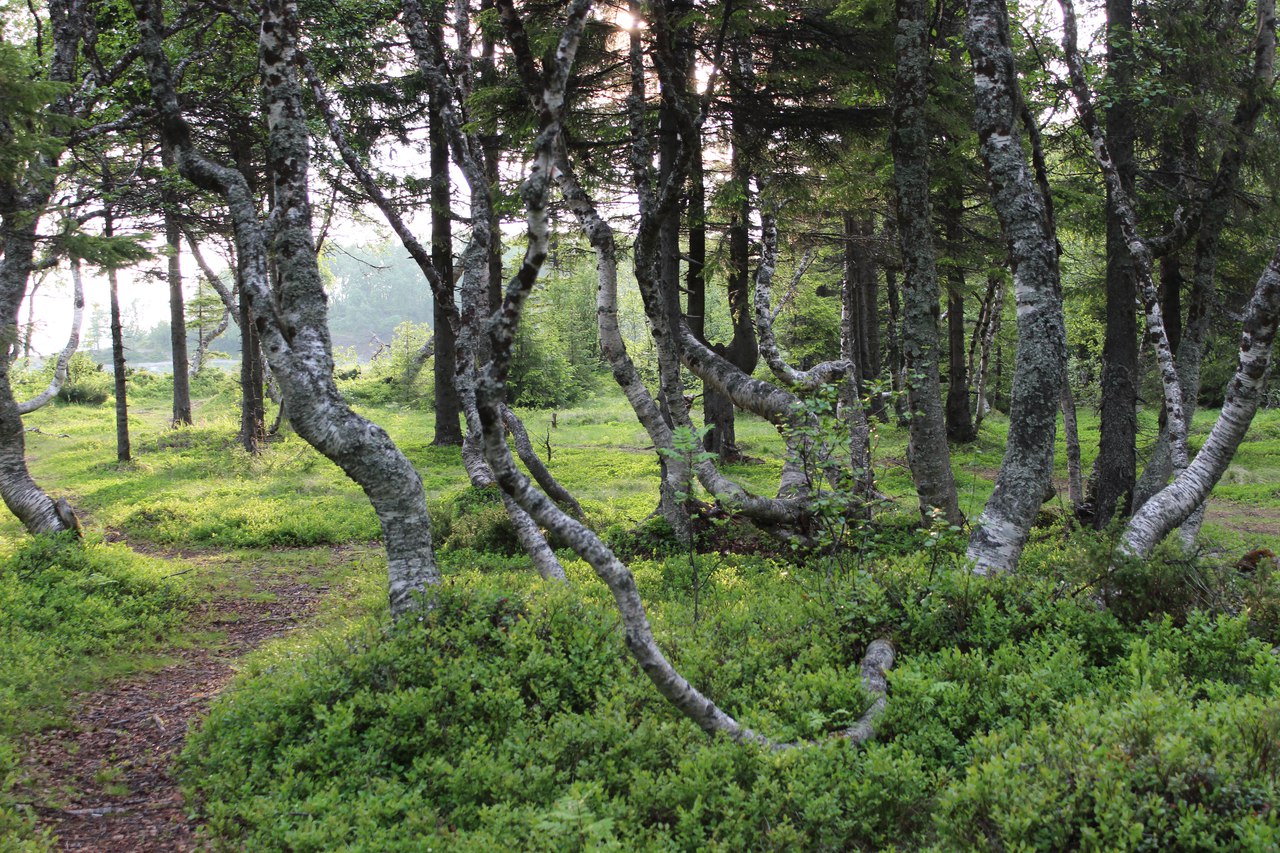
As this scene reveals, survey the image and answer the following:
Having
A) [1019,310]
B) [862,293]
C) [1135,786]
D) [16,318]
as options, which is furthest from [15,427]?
[862,293]

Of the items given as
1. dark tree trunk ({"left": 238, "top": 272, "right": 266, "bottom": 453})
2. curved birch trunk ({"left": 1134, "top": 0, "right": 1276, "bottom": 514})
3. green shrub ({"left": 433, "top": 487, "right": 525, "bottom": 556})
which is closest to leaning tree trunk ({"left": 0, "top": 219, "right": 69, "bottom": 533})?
green shrub ({"left": 433, "top": 487, "right": 525, "bottom": 556})

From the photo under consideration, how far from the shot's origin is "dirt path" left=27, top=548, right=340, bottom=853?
4258mm

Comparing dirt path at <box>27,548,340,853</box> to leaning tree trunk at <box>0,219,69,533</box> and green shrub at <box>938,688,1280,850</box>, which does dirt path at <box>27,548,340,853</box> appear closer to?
leaning tree trunk at <box>0,219,69,533</box>

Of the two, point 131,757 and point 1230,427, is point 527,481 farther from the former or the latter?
point 1230,427

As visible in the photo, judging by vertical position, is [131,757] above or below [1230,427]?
below

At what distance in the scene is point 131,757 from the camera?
517 centimetres

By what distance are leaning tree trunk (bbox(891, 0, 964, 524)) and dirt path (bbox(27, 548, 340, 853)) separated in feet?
21.4

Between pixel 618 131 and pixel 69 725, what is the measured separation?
875cm

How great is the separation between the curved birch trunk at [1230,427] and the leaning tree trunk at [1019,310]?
827 mm

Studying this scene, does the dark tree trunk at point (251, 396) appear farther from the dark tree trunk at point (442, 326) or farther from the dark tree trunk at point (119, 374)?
the dark tree trunk at point (442, 326)

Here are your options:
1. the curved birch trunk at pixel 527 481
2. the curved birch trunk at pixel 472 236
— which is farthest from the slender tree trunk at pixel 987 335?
the curved birch trunk at pixel 527 481

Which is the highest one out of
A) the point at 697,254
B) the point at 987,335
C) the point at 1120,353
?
the point at 697,254

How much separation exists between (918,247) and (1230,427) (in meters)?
3.05

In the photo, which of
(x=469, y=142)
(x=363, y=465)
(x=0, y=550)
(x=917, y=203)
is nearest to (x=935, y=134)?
(x=917, y=203)
